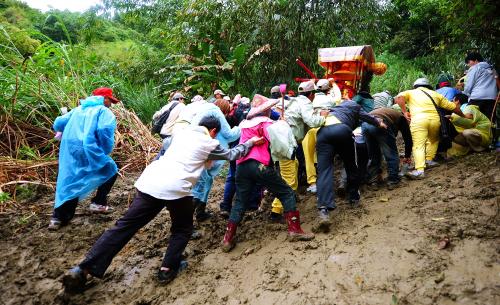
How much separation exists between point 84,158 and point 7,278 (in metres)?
1.51

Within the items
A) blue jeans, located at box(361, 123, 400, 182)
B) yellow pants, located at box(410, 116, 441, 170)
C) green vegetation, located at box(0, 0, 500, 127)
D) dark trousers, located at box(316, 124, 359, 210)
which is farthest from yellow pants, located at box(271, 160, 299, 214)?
green vegetation, located at box(0, 0, 500, 127)

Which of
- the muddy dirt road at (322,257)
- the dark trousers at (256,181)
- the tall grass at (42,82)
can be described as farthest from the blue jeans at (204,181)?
the tall grass at (42,82)

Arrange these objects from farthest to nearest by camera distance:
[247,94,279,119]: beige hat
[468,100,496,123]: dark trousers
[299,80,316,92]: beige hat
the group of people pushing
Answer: [468,100,496,123]: dark trousers, [299,80,316,92]: beige hat, [247,94,279,119]: beige hat, the group of people pushing

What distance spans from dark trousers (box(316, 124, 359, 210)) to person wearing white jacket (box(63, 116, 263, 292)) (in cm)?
112

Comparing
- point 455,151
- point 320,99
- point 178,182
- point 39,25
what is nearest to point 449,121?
point 455,151

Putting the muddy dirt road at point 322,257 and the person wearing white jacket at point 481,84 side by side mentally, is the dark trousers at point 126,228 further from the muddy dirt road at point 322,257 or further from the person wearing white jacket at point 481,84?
the person wearing white jacket at point 481,84

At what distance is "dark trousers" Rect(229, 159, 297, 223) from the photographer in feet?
11.9

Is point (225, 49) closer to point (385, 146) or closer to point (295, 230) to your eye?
point (385, 146)

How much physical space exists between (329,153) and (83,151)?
295cm

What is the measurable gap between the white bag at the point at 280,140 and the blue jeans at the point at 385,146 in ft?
5.50

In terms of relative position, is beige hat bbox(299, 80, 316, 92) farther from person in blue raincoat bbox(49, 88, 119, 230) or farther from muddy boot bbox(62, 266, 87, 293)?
muddy boot bbox(62, 266, 87, 293)

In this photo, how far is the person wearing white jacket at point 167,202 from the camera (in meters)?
3.16

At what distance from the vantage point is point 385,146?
16.0 ft

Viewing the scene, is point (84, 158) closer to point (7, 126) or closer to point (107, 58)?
point (7, 126)
